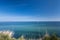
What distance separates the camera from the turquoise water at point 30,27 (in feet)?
4.19

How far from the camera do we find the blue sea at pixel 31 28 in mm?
1276

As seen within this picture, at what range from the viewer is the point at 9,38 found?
4.27ft

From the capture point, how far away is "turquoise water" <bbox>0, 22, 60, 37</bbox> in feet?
4.19

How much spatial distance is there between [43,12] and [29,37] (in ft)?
Result: 1.18

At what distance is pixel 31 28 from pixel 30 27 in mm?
18

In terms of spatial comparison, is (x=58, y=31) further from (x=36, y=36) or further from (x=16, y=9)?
(x=16, y=9)

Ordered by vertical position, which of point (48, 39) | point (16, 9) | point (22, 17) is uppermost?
point (16, 9)

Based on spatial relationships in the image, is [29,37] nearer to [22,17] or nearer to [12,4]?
[22,17]

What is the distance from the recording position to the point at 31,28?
1.28 m

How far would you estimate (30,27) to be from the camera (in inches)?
50.3

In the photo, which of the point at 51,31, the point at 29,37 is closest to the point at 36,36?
the point at 29,37

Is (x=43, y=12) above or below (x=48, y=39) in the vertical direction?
above

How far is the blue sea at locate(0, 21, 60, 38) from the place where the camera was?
1276 millimetres

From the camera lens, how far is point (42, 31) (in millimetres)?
1282
